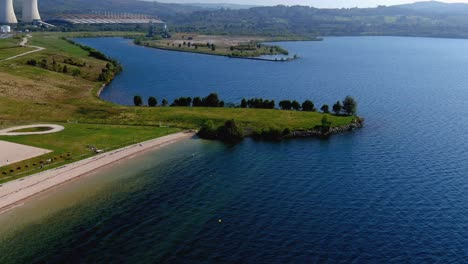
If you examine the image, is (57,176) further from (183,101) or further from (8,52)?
(8,52)

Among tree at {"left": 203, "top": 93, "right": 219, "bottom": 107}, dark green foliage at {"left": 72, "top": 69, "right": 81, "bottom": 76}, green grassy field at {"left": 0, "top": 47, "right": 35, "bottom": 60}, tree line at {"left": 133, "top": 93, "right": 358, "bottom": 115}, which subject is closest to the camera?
tree line at {"left": 133, "top": 93, "right": 358, "bottom": 115}

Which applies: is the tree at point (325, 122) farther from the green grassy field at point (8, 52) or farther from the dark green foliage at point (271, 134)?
the green grassy field at point (8, 52)

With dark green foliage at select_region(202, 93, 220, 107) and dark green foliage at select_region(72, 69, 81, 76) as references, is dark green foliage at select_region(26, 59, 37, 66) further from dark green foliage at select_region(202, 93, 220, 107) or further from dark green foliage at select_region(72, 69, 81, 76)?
dark green foliage at select_region(202, 93, 220, 107)

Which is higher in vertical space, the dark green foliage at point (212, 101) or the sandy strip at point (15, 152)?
the dark green foliage at point (212, 101)

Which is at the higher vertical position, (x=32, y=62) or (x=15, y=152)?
(x=32, y=62)

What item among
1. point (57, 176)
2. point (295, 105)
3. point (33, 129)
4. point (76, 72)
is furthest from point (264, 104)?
point (76, 72)


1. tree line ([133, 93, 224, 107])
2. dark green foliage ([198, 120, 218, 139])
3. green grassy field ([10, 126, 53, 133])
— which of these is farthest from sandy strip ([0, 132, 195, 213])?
tree line ([133, 93, 224, 107])

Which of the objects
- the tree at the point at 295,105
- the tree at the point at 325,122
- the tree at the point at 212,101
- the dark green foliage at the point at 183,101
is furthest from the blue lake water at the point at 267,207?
the dark green foliage at the point at 183,101
